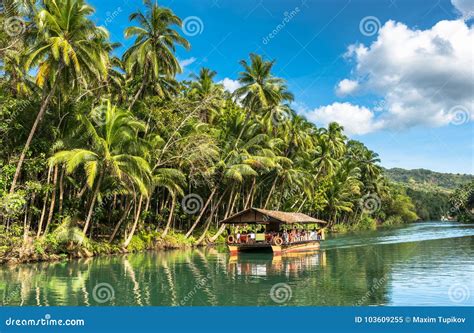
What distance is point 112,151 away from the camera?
1069 inches

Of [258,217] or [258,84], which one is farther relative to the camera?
[258,84]

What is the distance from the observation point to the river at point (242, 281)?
14984mm

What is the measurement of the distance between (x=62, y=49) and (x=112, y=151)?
673 centimetres

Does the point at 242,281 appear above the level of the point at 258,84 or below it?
below

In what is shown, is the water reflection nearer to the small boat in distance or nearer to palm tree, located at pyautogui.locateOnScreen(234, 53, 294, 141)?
the small boat in distance

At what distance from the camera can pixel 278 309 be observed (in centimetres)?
1292

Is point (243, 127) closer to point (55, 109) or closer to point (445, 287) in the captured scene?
point (55, 109)

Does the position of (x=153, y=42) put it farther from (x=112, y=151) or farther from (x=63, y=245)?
(x=63, y=245)

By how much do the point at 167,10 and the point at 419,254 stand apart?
24.2m

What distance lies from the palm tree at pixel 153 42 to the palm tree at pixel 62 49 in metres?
7.10

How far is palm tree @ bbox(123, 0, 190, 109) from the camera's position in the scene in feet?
104

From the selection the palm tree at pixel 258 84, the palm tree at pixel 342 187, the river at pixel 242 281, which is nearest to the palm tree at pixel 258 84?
the palm tree at pixel 258 84

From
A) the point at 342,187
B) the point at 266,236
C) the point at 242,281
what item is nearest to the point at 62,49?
the point at 242,281

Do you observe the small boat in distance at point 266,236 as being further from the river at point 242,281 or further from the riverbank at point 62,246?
the riverbank at point 62,246
